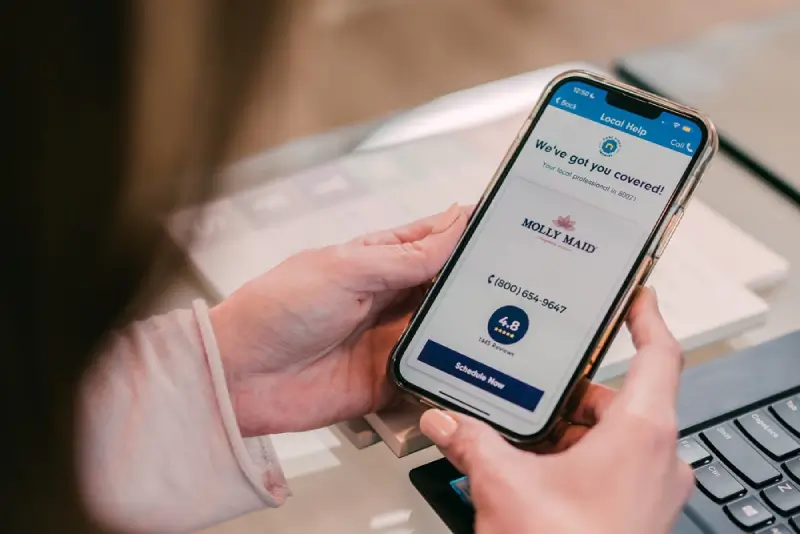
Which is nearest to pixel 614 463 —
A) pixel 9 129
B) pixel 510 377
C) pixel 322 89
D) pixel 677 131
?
pixel 510 377

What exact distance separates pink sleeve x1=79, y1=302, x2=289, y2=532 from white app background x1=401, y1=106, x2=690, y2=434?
11 centimetres

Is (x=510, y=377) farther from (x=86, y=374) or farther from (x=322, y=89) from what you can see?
(x=322, y=89)

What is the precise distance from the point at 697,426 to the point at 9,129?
434mm

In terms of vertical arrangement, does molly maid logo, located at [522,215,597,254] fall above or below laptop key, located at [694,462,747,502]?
above

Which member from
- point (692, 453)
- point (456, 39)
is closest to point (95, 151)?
point (692, 453)

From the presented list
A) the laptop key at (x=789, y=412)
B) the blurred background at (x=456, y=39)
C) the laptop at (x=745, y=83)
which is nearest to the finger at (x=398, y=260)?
the laptop key at (x=789, y=412)

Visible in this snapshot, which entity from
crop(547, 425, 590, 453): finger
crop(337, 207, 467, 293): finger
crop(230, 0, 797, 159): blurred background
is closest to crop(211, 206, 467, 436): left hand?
crop(337, 207, 467, 293): finger

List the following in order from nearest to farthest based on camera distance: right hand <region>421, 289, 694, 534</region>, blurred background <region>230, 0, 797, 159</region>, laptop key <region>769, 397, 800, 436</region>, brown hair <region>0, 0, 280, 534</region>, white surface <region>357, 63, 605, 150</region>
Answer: brown hair <region>0, 0, 280, 534</region> < right hand <region>421, 289, 694, 534</region> < laptop key <region>769, 397, 800, 436</region> < white surface <region>357, 63, 605, 150</region> < blurred background <region>230, 0, 797, 159</region>

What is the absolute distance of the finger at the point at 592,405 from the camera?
0.49m

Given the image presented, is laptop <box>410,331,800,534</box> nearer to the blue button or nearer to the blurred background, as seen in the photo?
the blue button

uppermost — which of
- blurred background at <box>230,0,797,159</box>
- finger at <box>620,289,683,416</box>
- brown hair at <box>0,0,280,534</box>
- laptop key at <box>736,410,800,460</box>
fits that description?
brown hair at <box>0,0,280,534</box>

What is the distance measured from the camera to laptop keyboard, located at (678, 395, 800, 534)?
0.47 m

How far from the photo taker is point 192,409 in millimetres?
484

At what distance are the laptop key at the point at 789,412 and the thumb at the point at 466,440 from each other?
179mm
